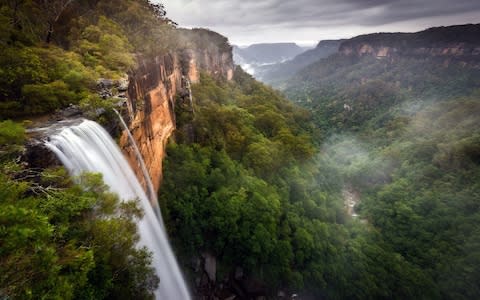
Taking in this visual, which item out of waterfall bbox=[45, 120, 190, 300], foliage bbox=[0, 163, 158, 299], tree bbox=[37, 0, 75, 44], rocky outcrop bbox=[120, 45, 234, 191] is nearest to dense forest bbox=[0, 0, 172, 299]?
foliage bbox=[0, 163, 158, 299]

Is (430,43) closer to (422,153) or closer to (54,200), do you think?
(422,153)

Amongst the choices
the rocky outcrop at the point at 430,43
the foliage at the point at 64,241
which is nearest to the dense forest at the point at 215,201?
the foliage at the point at 64,241

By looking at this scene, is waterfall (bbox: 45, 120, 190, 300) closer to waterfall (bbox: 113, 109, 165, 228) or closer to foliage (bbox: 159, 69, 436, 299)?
waterfall (bbox: 113, 109, 165, 228)

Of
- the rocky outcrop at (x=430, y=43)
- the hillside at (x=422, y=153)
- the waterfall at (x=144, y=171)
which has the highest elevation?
the rocky outcrop at (x=430, y=43)

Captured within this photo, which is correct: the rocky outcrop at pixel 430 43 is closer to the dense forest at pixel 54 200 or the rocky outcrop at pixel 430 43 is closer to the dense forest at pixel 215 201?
the dense forest at pixel 215 201

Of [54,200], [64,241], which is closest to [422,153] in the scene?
[64,241]
